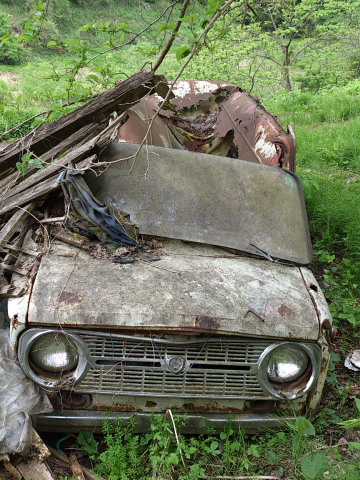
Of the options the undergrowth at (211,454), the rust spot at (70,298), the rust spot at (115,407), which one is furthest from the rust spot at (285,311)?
the rust spot at (70,298)

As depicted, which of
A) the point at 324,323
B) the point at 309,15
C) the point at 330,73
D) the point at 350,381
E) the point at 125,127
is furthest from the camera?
the point at 330,73

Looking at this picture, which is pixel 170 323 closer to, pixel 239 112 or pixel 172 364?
pixel 172 364

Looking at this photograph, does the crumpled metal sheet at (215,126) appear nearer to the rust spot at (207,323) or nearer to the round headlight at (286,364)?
the rust spot at (207,323)

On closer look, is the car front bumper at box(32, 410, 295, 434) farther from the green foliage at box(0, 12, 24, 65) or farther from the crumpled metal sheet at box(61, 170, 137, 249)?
the green foliage at box(0, 12, 24, 65)

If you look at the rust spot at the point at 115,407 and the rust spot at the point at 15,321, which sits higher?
the rust spot at the point at 15,321

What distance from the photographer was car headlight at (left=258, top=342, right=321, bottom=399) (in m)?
2.38

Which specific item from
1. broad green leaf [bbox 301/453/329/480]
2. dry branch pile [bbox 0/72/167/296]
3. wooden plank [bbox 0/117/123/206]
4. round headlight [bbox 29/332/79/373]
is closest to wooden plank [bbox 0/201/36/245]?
dry branch pile [bbox 0/72/167/296]

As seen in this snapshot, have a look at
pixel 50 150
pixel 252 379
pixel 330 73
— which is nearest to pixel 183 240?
pixel 252 379

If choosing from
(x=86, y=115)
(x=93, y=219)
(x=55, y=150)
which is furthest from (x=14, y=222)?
(x=86, y=115)

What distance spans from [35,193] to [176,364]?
4.91ft

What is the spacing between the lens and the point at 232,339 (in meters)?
2.35

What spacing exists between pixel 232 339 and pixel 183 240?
892 millimetres

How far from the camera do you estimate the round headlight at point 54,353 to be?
2312 millimetres

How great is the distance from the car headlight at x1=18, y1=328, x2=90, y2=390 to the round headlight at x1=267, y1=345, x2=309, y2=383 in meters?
0.96
